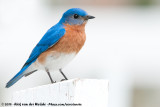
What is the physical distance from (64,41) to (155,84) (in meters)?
3.73

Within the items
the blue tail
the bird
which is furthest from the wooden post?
the bird

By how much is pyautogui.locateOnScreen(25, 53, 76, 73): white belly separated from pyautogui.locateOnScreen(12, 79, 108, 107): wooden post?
47.5 inches

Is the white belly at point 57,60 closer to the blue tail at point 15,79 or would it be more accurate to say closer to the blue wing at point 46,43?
the blue wing at point 46,43

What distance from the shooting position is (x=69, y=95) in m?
3.79

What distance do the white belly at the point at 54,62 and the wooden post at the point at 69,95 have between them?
1206 millimetres

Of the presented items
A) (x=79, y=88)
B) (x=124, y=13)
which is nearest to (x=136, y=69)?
(x=124, y=13)

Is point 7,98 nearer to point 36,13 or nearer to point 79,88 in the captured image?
point 36,13

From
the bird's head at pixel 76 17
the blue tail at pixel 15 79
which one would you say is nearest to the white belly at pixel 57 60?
the blue tail at pixel 15 79

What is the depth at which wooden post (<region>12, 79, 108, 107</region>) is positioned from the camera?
3.79 metres

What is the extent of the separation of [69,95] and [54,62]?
1565 mm

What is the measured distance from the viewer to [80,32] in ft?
18.1

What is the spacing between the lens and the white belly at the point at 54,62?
529 cm

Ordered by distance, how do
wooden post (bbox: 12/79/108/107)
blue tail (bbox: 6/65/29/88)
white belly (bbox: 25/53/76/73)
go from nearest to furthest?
wooden post (bbox: 12/79/108/107) → blue tail (bbox: 6/65/29/88) → white belly (bbox: 25/53/76/73)

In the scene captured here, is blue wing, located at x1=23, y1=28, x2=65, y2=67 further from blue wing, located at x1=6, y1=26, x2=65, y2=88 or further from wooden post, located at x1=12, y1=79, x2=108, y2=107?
wooden post, located at x1=12, y1=79, x2=108, y2=107
